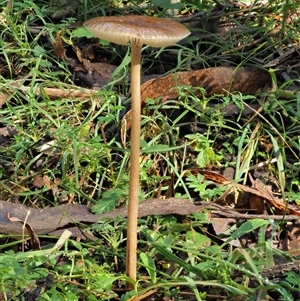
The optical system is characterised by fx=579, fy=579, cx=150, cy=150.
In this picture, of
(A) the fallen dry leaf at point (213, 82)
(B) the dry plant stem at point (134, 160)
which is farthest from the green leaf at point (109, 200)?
(A) the fallen dry leaf at point (213, 82)

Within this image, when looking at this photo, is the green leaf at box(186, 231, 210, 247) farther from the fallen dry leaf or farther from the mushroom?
the fallen dry leaf

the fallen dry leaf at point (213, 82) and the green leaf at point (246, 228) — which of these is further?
the fallen dry leaf at point (213, 82)

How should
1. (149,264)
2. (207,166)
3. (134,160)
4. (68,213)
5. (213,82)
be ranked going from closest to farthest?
(134,160), (149,264), (68,213), (207,166), (213,82)

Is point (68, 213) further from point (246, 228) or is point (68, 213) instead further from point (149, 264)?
point (246, 228)

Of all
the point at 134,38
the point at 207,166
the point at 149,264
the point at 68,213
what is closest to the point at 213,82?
the point at 207,166

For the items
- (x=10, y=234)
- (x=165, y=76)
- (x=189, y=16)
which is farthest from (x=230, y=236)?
(x=189, y=16)

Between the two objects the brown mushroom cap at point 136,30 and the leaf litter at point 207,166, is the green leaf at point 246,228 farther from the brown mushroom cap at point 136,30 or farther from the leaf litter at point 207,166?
the brown mushroom cap at point 136,30

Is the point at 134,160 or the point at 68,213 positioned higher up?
the point at 134,160
